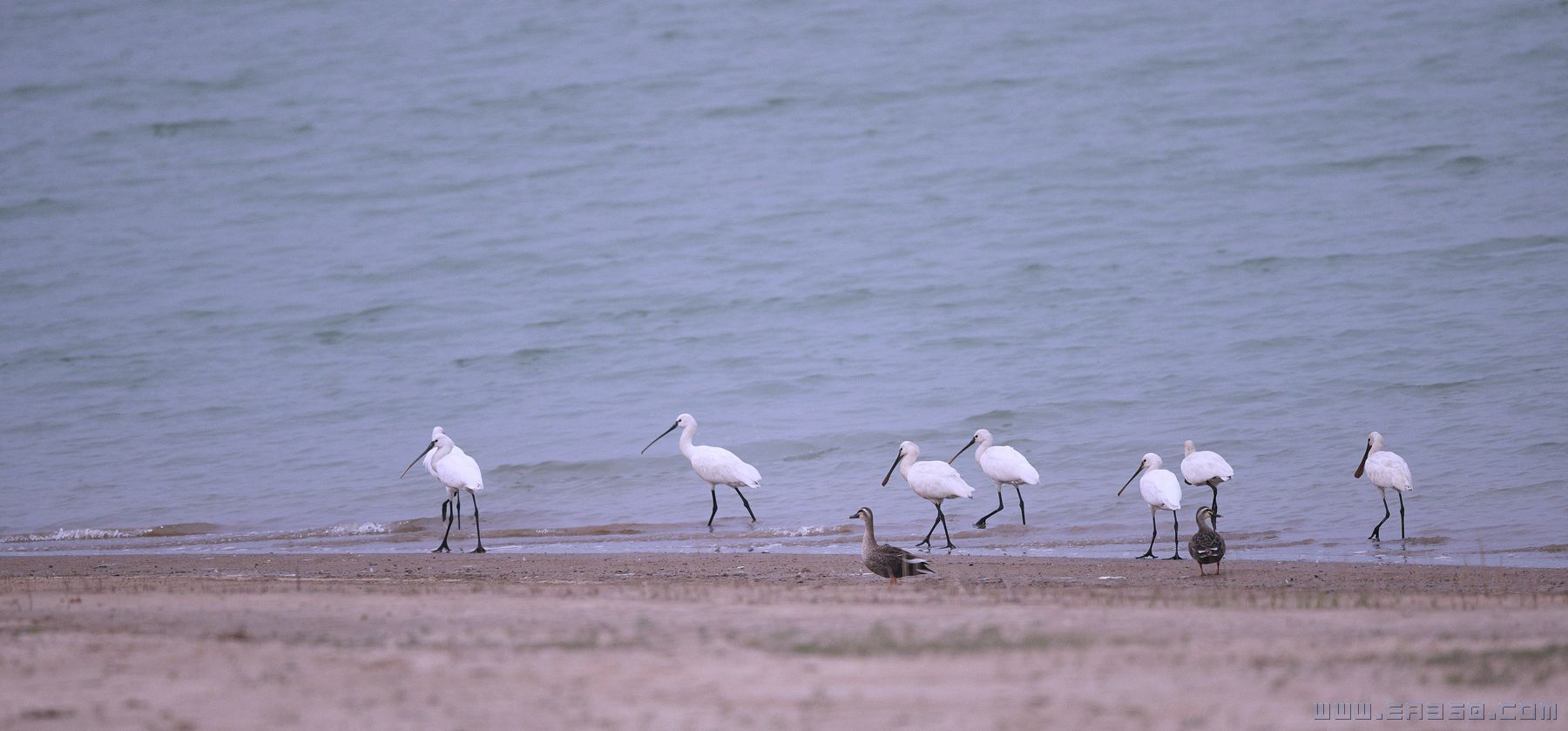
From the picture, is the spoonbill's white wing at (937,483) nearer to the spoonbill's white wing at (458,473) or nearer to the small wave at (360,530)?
the spoonbill's white wing at (458,473)

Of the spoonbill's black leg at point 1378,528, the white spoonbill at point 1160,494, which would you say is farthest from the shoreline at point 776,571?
the spoonbill's black leg at point 1378,528

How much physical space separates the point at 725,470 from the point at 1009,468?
9.37 ft

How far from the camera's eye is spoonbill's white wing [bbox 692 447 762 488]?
49.6 ft

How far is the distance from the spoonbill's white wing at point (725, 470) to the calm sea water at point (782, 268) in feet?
1.27

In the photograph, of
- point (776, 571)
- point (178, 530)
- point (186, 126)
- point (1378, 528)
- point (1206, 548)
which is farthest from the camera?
point (186, 126)

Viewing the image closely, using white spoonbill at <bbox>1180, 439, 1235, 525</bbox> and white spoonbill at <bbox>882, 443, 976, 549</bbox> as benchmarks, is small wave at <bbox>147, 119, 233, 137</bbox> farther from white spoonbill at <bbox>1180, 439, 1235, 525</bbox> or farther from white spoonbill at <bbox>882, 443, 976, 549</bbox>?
white spoonbill at <bbox>1180, 439, 1235, 525</bbox>

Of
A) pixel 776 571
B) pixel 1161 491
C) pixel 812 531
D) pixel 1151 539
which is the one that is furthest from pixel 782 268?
pixel 776 571

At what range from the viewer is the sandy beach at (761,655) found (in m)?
4.87

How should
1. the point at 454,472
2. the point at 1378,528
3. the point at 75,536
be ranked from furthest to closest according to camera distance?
1. the point at 75,536
2. the point at 454,472
3. the point at 1378,528

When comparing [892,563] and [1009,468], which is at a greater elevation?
[1009,468]

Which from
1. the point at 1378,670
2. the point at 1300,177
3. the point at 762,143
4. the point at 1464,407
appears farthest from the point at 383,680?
the point at 762,143

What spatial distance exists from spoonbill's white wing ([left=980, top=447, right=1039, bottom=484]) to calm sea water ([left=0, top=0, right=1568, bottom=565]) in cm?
45

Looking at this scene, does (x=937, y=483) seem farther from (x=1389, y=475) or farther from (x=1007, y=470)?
(x=1389, y=475)

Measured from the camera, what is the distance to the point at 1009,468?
13844mm
